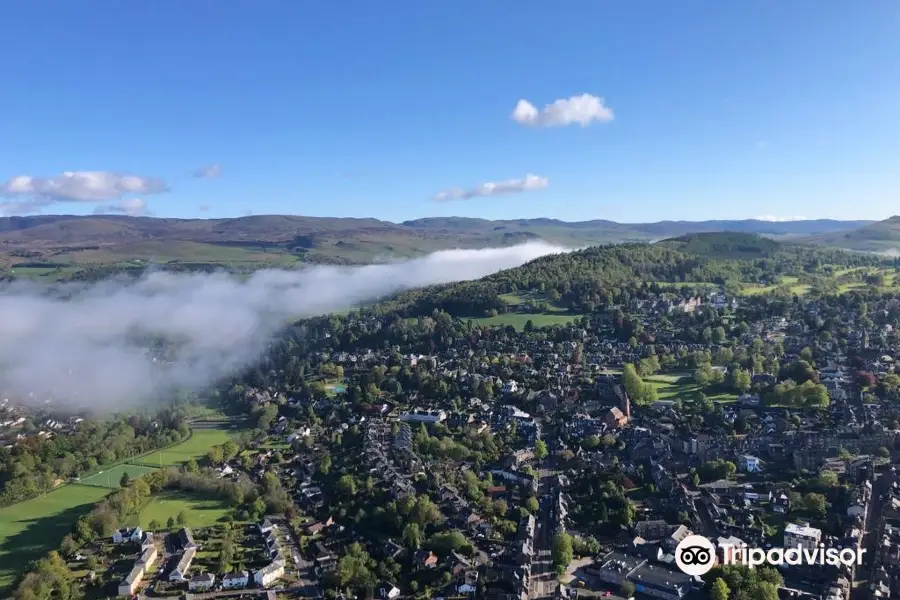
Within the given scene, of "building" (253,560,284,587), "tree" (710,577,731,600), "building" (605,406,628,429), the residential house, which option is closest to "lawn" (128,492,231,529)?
"building" (253,560,284,587)

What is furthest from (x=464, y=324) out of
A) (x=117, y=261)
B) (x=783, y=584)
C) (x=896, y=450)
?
(x=117, y=261)

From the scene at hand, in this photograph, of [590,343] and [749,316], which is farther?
[749,316]

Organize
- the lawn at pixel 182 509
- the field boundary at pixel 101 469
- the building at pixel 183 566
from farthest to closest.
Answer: the field boundary at pixel 101 469
the lawn at pixel 182 509
the building at pixel 183 566

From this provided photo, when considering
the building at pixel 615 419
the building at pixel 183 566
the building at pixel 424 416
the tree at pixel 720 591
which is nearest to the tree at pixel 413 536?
the building at pixel 183 566

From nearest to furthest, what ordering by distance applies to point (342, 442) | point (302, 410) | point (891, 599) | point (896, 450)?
point (891, 599)
point (896, 450)
point (342, 442)
point (302, 410)

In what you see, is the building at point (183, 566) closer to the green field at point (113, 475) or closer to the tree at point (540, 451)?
the green field at point (113, 475)

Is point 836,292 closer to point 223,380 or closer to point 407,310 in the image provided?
point 407,310
